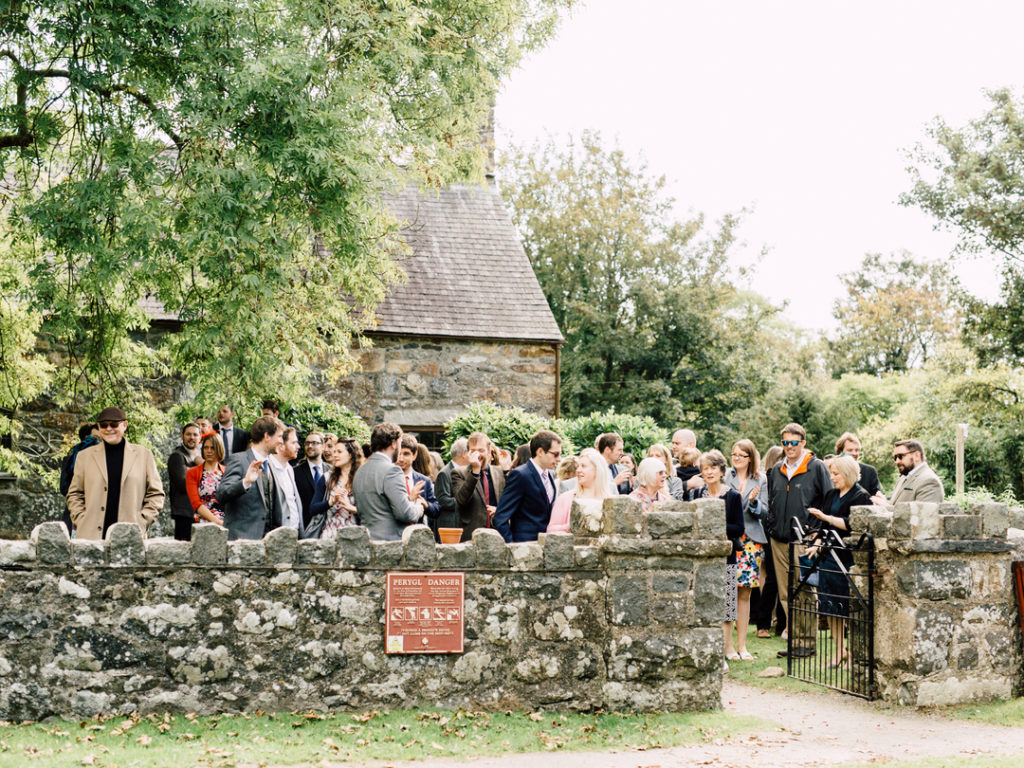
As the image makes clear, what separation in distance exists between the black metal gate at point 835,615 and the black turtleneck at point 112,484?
19.0 feet

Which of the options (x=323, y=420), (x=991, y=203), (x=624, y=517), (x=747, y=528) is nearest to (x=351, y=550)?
(x=624, y=517)

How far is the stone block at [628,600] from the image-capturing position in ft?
23.9

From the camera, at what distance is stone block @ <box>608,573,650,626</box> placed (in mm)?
7285

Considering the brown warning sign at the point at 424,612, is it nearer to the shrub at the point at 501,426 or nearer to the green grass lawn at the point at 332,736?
the green grass lawn at the point at 332,736

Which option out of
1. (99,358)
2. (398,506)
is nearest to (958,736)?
(398,506)

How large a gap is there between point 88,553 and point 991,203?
2395 centimetres

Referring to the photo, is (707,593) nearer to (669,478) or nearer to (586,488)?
(586,488)

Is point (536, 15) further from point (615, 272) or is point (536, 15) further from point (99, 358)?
point (615, 272)

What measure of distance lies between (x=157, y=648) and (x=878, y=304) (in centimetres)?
4659

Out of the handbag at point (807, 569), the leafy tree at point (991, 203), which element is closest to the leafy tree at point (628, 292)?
the leafy tree at point (991, 203)

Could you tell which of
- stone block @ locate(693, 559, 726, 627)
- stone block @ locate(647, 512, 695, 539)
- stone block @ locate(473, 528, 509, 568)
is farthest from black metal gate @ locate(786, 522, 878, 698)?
stone block @ locate(473, 528, 509, 568)

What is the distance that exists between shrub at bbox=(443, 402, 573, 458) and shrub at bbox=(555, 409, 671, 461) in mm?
409

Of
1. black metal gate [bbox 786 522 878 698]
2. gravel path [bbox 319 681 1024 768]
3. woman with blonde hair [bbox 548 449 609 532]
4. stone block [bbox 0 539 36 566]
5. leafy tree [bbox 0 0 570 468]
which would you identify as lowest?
gravel path [bbox 319 681 1024 768]

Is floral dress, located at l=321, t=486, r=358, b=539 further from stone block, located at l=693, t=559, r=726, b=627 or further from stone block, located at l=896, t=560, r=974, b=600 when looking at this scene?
stone block, located at l=896, t=560, r=974, b=600
